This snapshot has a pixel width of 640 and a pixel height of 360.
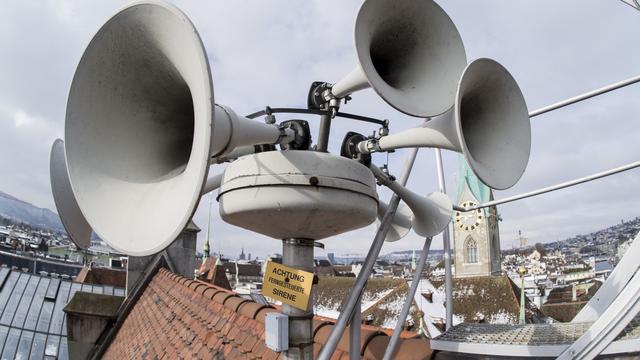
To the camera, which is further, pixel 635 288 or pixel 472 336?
pixel 472 336

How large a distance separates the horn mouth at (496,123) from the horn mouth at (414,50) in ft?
0.57

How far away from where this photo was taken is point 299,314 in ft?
7.75

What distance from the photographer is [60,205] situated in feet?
12.1

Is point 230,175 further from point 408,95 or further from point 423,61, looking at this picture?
point 423,61

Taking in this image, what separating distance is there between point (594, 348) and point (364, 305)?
33.1 meters

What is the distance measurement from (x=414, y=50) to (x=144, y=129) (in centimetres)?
161

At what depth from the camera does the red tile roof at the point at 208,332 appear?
9.91 feet

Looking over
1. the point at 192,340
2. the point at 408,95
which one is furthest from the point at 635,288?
the point at 192,340

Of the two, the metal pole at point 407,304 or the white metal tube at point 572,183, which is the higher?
the white metal tube at point 572,183

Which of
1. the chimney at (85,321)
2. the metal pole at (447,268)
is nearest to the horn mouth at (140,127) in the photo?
the metal pole at (447,268)

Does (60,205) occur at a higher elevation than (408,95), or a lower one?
lower

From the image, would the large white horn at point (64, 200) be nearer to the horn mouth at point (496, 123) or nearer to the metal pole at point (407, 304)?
the metal pole at point (407, 304)

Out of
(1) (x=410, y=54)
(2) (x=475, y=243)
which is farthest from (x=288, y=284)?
(2) (x=475, y=243)

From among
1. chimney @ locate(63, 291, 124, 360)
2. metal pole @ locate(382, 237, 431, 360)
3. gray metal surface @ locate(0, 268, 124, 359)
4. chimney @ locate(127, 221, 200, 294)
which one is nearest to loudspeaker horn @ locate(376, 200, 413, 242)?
metal pole @ locate(382, 237, 431, 360)
